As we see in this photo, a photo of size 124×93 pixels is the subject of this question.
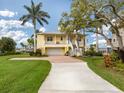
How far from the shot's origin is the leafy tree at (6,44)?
250 ft

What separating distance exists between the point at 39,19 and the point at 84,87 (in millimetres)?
51411

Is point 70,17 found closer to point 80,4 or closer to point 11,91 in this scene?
point 80,4

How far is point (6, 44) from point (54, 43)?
18.4 metres

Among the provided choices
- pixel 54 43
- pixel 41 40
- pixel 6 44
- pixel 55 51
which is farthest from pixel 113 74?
pixel 6 44

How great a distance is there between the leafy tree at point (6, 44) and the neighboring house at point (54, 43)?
14.7 meters

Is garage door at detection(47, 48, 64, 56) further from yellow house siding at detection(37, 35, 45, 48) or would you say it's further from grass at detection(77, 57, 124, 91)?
grass at detection(77, 57, 124, 91)

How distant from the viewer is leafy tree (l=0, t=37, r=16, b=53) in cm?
7606

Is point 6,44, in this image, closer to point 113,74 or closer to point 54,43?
point 54,43

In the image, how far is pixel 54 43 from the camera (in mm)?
63625

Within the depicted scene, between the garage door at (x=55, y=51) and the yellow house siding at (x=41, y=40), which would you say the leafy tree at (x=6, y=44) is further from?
A: the garage door at (x=55, y=51)

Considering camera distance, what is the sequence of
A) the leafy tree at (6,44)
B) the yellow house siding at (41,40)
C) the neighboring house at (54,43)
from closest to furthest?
the neighboring house at (54,43) < the yellow house siding at (41,40) < the leafy tree at (6,44)

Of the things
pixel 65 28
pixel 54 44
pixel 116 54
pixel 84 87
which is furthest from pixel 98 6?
pixel 54 44

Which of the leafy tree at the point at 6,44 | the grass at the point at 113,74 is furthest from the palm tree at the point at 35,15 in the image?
the grass at the point at 113,74

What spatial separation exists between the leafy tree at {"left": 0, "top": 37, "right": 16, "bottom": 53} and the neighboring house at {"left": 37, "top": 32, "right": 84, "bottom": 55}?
14693 millimetres
